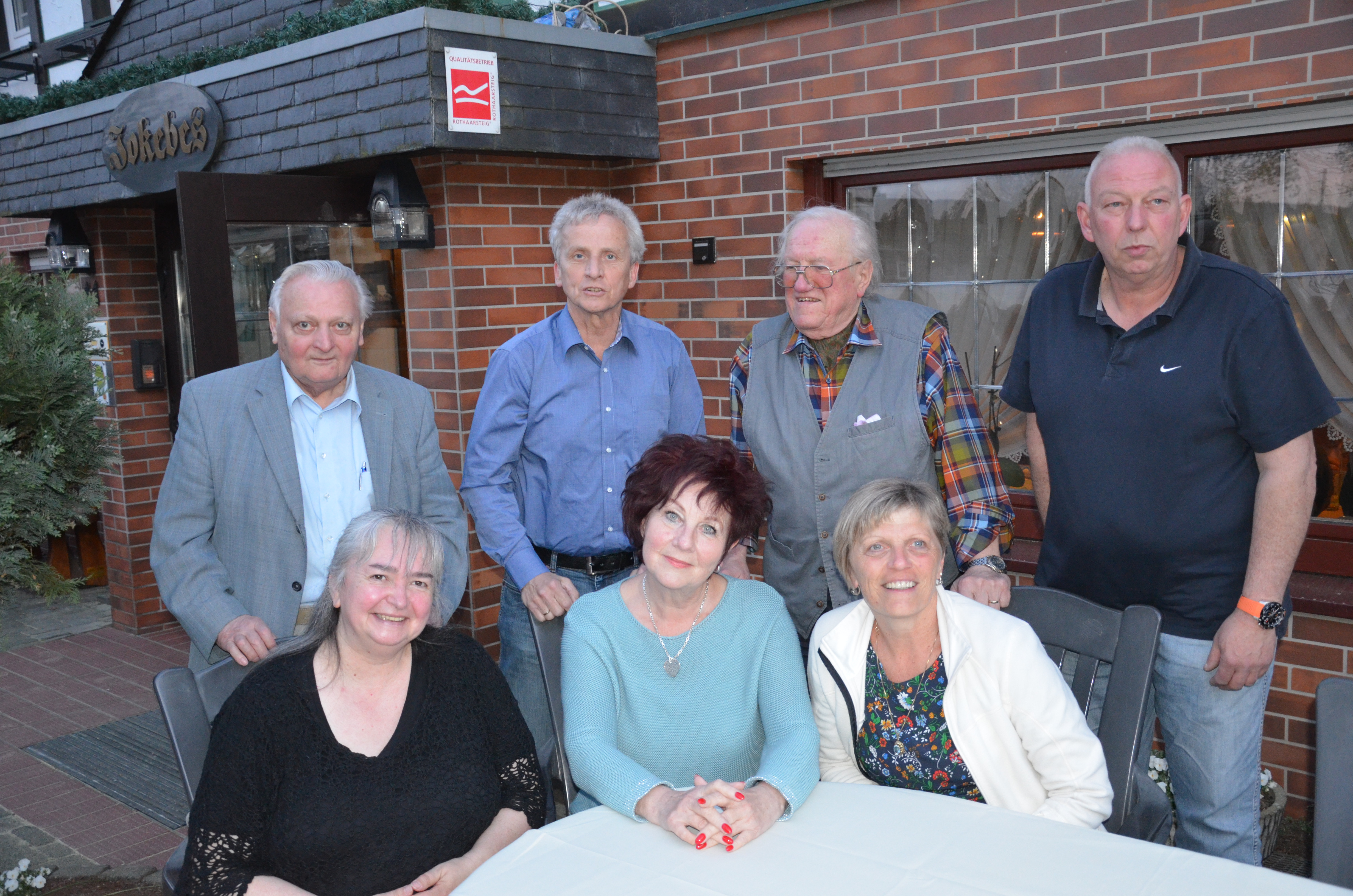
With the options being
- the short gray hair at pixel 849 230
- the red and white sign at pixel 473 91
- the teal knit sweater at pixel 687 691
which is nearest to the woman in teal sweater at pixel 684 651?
the teal knit sweater at pixel 687 691

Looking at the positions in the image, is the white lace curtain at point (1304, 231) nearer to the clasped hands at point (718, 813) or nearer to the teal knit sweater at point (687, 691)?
the teal knit sweater at point (687, 691)

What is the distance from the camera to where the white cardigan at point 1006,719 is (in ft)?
7.11

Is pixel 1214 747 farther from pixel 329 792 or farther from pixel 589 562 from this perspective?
pixel 329 792

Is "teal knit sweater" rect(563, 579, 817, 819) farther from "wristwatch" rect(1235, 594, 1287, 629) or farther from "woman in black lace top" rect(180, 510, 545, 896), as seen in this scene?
"wristwatch" rect(1235, 594, 1287, 629)

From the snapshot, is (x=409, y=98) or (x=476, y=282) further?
(x=476, y=282)

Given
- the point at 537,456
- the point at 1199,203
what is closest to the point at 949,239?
the point at 1199,203

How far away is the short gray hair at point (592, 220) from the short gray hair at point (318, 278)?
0.54m

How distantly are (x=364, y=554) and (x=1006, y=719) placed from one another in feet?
4.54

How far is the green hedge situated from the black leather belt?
2317mm

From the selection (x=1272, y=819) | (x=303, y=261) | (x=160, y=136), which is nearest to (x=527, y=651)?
(x=303, y=261)

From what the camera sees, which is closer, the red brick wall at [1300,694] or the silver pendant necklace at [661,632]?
the silver pendant necklace at [661,632]

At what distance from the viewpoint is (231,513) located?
2.77 meters

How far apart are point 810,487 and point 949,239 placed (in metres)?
1.98

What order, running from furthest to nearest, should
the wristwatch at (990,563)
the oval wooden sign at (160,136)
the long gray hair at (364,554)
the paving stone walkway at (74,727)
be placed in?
the oval wooden sign at (160,136)
the paving stone walkway at (74,727)
the wristwatch at (990,563)
the long gray hair at (364,554)
